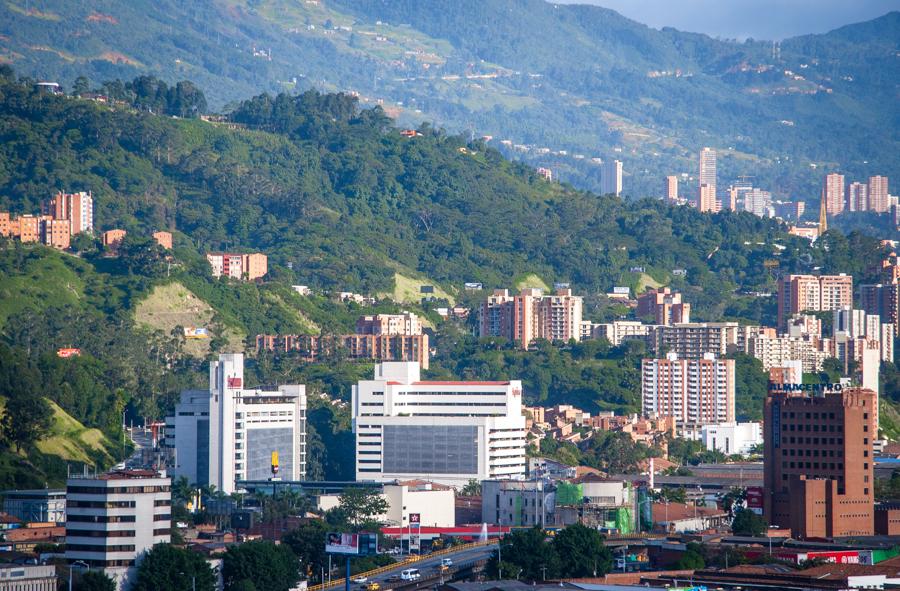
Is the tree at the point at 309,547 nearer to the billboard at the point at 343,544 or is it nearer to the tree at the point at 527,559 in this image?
the tree at the point at 527,559

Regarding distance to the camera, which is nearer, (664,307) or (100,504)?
(100,504)

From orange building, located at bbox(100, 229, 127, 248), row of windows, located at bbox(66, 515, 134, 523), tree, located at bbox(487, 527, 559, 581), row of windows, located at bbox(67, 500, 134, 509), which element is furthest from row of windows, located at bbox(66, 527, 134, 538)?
orange building, located at bbox(100, 229, 127, 248)

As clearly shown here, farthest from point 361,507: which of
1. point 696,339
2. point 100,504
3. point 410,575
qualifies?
point 696,339

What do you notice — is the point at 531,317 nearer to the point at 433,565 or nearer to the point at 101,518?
the point at 433,565

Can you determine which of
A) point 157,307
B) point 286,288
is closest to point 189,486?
point 157,307

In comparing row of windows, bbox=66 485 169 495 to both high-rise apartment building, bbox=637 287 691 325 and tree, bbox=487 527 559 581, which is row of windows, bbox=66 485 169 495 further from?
high-rise apartment building, bbox=637 287 691 325

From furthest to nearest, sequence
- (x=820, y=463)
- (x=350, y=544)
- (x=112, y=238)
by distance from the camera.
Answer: (x=112, y=238) < (x=820, y=463) < (x=350, y=544)

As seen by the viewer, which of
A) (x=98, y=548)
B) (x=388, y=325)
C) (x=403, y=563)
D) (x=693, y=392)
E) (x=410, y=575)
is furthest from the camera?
(x=388, y=325)

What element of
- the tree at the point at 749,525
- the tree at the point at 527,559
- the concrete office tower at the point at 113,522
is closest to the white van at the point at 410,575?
the tree at the point at 527,559
